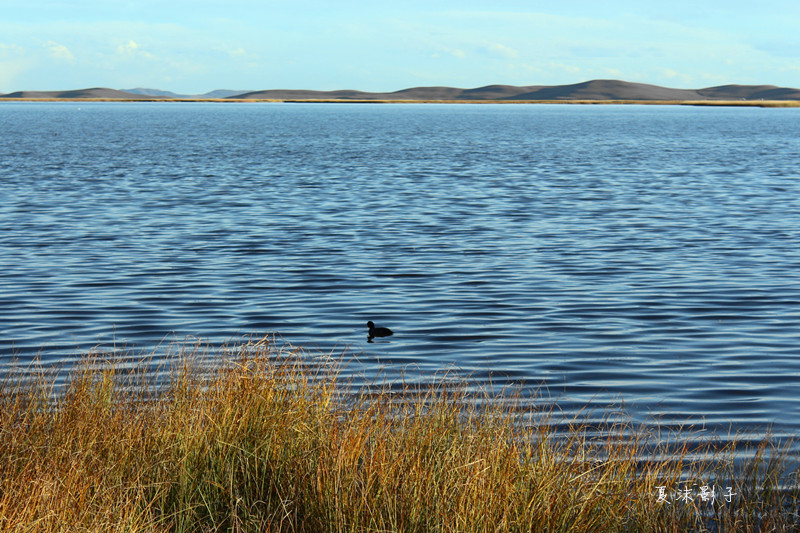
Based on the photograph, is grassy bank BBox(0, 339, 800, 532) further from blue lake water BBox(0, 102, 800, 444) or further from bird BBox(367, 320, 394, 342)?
bird BBox(367, 320, 394, 342)

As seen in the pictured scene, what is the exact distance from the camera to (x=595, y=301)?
1595cm

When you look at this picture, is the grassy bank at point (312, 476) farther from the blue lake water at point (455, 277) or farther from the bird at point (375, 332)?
the bird at point (375, 332)

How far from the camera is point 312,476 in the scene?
6.39 metres

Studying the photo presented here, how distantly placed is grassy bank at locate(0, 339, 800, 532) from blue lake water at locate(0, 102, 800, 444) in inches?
Answer: 127

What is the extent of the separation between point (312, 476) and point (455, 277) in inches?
477

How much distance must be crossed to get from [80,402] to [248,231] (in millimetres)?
17292

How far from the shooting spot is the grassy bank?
592 centimetres

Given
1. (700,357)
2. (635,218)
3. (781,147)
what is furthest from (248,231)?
(781,147)

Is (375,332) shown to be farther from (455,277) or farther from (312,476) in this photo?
(312,476)

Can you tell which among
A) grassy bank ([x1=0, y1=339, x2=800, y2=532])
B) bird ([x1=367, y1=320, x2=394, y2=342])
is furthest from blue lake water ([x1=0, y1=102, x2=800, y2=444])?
grassy bank ([x1=0, y1=339, x2=800, y2=532])

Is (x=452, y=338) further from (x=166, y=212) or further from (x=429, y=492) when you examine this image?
(x=166, y=212)

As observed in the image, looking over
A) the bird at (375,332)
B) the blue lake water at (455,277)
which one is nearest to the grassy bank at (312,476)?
the blue lake water at (455,277)

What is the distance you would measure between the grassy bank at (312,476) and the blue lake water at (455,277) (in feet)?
10.6

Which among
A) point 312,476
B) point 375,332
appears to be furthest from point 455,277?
point 312,476
